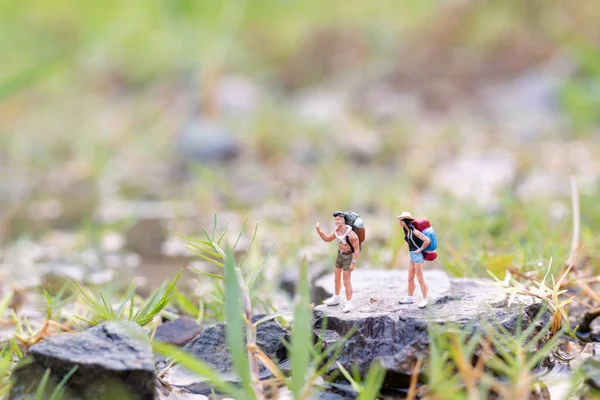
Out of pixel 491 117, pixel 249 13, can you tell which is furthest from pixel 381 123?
pixel 249 13

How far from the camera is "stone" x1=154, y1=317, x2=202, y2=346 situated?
146cm

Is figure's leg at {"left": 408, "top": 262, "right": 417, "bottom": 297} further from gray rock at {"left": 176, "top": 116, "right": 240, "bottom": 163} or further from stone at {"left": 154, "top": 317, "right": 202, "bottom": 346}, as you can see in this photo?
gray rock at {"left": 176, "top": 116, "right": 240, "bottom": 163}

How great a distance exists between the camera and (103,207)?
3.78m

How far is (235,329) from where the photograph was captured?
3.28 feet

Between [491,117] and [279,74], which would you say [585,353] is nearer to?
[491,117]

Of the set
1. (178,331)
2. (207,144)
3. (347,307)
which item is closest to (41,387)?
(178,331)

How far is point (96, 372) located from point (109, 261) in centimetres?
153

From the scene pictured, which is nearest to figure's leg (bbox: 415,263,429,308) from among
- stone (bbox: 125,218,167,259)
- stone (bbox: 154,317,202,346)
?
stone (bbox: 154,317,202,346)

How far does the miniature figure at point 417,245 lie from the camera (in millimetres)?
1315

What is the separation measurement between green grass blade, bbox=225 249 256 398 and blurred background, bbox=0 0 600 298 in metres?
0.30

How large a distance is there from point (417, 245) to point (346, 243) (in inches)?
5.3

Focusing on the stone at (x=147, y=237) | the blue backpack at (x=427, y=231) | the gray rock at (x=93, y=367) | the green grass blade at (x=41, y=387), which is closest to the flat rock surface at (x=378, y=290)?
the blue backpack at (x=427, y=231)

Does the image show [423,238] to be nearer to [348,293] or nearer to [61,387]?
[348,293]

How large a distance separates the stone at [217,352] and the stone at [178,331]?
9cm
